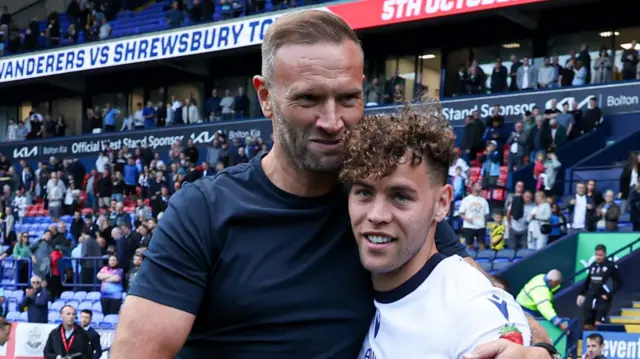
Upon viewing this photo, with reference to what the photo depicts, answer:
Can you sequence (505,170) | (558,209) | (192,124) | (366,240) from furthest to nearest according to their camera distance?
(192,124) < (505,170) < (558,209) < (366,240)

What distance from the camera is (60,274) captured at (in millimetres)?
19719

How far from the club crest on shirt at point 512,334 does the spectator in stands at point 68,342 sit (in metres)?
10.6

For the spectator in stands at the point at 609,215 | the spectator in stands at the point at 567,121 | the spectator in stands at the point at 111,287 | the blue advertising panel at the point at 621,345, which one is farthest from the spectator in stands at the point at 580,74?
the spectator in stands at the point at 111,287

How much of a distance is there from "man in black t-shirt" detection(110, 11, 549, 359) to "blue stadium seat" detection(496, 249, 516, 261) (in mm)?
13028

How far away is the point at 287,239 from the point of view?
2734mm

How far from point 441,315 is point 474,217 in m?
13.3

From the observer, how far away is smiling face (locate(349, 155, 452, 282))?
104 inches

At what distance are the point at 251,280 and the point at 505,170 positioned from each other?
55.1ft

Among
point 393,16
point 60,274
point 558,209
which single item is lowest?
point 60,274

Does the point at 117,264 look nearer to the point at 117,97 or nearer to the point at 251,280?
the point at 251,280

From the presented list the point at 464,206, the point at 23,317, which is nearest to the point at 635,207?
the point at 464,206

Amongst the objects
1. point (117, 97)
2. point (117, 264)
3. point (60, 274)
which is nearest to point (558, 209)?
point (117, 264)

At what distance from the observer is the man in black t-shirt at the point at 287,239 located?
2646mm

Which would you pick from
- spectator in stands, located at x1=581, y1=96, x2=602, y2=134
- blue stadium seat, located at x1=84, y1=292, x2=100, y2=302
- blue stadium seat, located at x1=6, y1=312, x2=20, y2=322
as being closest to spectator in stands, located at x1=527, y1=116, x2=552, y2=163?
spectator in stands, located at x1=581, y1=96, x2=602, y2=134
